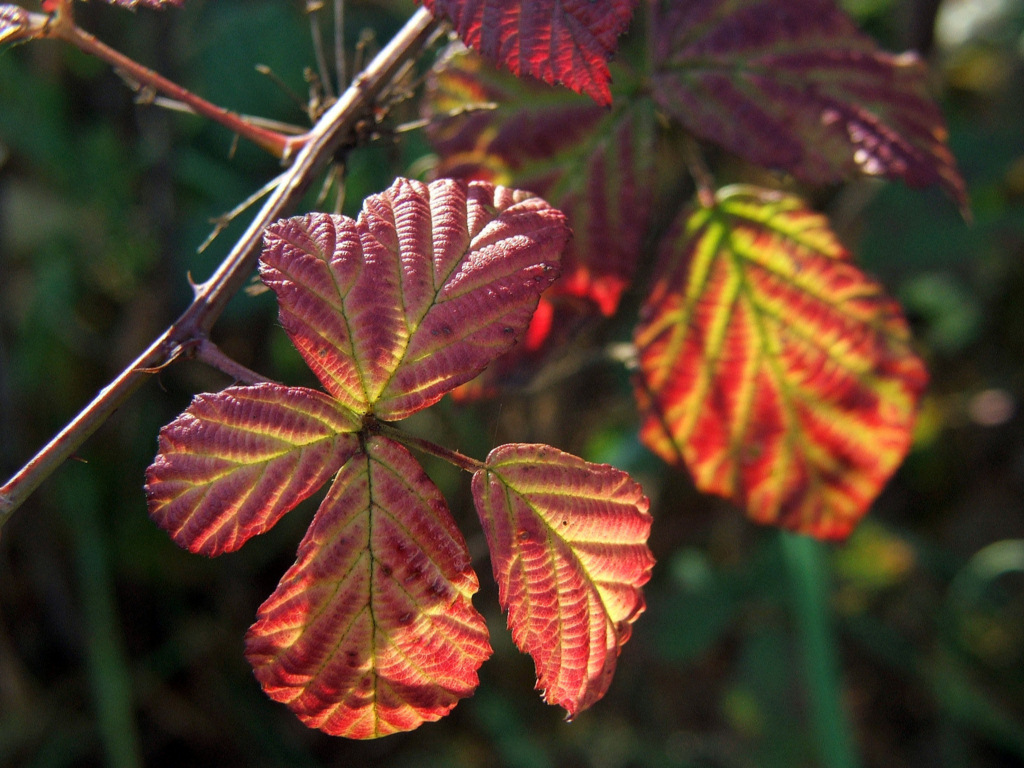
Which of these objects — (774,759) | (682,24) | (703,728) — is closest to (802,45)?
(682,24)

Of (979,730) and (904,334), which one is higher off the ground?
(904,334)

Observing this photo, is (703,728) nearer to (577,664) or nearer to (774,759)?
(774,759)

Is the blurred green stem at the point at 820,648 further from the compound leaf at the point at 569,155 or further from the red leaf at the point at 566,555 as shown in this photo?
the red leaf at the point at 566,555

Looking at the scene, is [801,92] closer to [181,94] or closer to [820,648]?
[181,94]

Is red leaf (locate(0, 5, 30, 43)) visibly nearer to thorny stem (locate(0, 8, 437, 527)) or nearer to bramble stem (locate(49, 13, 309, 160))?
bramble stem (locate(49, 13, 309, 160))

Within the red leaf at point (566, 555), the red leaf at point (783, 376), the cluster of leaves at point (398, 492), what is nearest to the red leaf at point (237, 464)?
the cluster of leaves at point (398, 492)

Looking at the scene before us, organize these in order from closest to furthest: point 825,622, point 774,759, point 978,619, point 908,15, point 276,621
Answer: point 276,621
point 825,622
point 908,15
point 774,759
point 978,619
